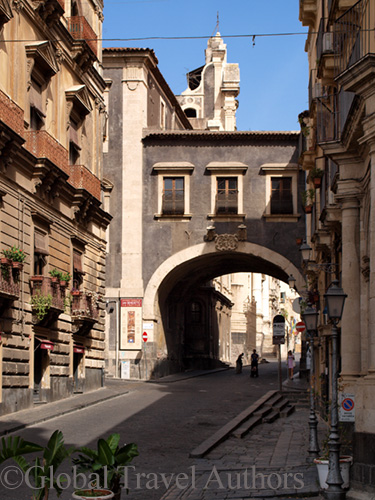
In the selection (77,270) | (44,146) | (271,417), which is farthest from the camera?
(77,270)

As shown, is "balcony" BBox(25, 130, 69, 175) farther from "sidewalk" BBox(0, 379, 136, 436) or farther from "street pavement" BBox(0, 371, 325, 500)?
"street pavement" BBox(0, 371, 325, 500)

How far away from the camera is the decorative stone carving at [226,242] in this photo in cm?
3847

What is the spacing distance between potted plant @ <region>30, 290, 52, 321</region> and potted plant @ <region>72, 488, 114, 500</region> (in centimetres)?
1412

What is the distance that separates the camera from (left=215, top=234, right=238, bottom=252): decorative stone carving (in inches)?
1515

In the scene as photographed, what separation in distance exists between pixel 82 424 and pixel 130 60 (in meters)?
22.9

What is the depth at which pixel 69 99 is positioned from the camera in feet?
88.4

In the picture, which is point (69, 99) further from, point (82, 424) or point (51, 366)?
point (82, 424)

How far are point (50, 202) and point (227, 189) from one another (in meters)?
15.4

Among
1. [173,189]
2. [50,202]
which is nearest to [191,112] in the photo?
[173,189]

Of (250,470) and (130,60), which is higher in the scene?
(130,60)

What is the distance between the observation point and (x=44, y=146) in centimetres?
2353

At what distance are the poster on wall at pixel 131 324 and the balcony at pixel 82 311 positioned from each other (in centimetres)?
980

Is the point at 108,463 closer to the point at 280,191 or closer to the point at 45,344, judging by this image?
the point at 45,344

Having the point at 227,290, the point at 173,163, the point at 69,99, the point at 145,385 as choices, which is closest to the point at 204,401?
the point at 145,385
